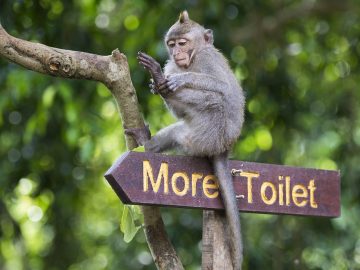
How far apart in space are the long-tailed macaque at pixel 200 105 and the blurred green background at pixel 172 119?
1215 millimetres

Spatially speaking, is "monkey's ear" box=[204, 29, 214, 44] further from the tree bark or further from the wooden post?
the wooden post

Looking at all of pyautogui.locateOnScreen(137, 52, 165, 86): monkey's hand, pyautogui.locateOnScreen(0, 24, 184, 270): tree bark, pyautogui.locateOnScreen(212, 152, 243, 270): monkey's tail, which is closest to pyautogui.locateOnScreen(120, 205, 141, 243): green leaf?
pyautogui.locateOnScreen(0, 24, 184, 270): tree bark

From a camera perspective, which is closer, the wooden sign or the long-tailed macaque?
the wooden sign

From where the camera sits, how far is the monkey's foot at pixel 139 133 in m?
3.04

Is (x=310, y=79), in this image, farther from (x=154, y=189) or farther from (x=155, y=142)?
(x=154, y=189)

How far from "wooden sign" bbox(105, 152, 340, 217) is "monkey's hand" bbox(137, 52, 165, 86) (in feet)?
1.10

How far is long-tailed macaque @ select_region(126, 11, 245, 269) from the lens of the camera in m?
2.94

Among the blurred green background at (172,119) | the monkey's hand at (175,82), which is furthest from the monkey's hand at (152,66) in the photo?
the blurred green background at (172,119)

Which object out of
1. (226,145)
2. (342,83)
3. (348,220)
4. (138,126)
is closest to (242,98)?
(226,145)

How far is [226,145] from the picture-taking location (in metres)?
3.23

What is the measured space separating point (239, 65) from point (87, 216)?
3.77 meters

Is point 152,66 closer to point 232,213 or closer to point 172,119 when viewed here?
point 232,213

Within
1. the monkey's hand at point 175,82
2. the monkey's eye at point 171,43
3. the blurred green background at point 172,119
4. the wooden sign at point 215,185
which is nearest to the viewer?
the wooden sign at point 215,185

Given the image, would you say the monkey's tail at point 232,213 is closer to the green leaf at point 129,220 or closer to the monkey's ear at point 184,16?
the green leaf at point 129,220
